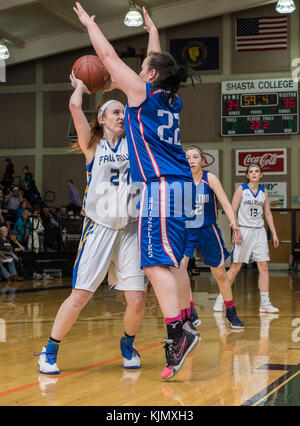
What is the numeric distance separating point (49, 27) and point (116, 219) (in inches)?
673

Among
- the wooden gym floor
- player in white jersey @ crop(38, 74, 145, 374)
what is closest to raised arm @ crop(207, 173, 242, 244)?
the wooden gym floor

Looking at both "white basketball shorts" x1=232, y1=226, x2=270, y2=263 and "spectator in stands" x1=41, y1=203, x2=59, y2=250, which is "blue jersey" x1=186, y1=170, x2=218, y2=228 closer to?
"white basketball shorts" x1=232, y1=226, x2=270, y2=263

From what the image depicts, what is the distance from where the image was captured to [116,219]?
12.1 ft

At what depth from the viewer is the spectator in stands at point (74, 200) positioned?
19125 millimetres

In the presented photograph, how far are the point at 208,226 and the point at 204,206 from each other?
0.19 m

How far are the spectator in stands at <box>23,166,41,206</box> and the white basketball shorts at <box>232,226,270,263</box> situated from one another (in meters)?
12.2

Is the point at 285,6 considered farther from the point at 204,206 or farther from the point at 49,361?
the point at 49,361

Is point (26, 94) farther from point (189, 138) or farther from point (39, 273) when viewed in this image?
point (39, 273)

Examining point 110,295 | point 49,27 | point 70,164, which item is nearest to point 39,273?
point 110,295

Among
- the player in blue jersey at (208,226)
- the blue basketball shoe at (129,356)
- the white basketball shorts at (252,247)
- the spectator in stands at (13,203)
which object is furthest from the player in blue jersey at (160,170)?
the spectator in stands at (13,203)

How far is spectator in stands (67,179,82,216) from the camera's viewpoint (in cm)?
1912

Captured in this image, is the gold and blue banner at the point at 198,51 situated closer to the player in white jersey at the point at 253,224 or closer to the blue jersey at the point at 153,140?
the player in white jersey at the point at 253,224

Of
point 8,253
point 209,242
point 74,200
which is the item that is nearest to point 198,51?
point 74,200

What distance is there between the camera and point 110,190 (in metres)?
3.77
